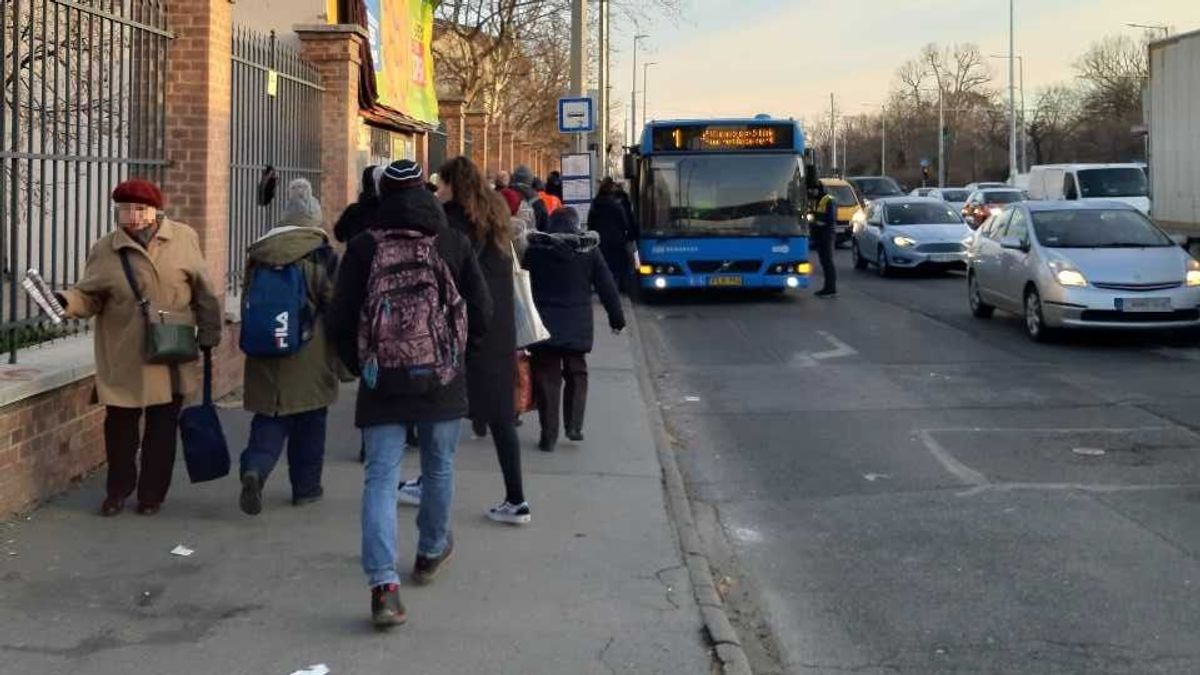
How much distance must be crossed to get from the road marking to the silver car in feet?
17.6

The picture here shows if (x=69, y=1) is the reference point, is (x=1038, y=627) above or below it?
below

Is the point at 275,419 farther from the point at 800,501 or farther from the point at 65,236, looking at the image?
the point at 800,501

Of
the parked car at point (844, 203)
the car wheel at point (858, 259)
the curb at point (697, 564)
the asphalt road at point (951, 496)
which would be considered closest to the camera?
the curb at point (697, 564)

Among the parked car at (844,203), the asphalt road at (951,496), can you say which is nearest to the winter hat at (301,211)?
the asphalt road at (951,496)

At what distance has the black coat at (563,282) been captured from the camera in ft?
29.3

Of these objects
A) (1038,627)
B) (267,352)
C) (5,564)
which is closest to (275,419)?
(267,352)

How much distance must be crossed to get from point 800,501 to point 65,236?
4411mm

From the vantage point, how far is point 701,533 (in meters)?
7.45

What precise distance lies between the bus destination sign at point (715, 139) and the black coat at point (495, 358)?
13.9 metres

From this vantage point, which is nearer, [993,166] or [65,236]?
[65,236]

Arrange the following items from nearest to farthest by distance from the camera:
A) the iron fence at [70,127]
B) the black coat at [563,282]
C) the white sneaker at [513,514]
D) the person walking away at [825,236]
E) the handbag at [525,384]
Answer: the white sneaker at [513,514] → the iron fence at [70,127] → the black coat at [563,282] → the handbag at [525,384] → the person walking away at [825,236]

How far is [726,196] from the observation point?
20234 millimetres

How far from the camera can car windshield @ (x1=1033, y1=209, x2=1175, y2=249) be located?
1555 cm

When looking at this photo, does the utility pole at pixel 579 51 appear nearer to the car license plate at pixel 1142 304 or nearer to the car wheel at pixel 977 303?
the car wheel at pixel 977 303
